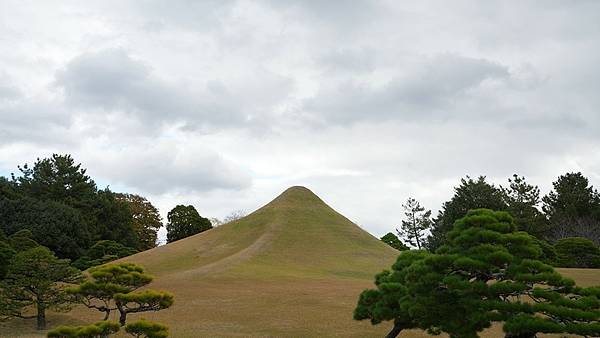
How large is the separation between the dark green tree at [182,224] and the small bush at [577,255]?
39246 mm

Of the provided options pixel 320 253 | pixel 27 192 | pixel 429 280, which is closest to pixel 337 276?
pixel 320 253

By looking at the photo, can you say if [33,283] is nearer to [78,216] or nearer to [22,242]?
[22,242]

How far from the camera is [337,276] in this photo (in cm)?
3784

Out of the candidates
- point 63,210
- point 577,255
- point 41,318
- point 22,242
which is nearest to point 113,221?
point 63,210

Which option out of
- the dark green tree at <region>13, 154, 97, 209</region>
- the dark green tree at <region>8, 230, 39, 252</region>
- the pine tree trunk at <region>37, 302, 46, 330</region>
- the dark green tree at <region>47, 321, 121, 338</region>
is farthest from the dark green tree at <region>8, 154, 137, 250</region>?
the dark green tree at <region>47, 321, 121, 338</region>

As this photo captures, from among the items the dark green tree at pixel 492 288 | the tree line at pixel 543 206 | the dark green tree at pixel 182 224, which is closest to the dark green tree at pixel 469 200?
the tree line at pixel 543 206

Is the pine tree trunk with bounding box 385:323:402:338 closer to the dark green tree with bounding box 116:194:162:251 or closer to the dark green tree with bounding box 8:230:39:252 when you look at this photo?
the dark green tree with bounding box 8:230:39:252

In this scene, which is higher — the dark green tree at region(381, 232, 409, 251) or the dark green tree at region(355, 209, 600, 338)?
the dark green tree at region(381, 232, 409, 251)

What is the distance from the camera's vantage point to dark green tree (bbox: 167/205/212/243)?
62.1m

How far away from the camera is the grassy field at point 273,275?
2083 centimetres

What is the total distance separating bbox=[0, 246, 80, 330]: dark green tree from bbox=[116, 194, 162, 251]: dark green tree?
46.4 m

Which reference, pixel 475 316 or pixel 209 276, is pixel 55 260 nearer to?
pixel 209 276

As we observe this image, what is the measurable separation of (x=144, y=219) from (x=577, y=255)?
50.5 meters

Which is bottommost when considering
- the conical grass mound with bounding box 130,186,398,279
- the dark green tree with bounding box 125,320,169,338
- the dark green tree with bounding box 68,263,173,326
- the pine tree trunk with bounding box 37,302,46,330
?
the dark green tree with bounding box 125,320,169,338
